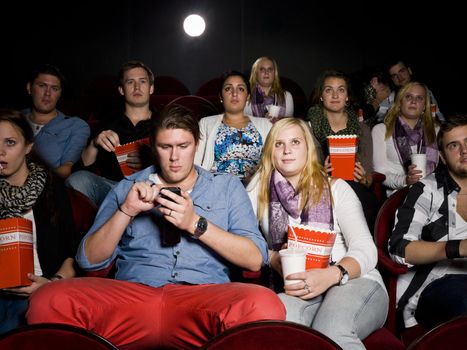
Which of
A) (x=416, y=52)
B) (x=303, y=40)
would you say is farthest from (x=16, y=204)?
(x=416, y=52)

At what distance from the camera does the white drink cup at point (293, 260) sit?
4.56 ft

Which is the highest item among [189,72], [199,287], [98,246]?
[189,72]

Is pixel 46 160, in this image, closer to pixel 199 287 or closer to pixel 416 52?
pixel 199 287

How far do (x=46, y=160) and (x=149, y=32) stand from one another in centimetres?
298

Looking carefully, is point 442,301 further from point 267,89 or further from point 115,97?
point 115,97

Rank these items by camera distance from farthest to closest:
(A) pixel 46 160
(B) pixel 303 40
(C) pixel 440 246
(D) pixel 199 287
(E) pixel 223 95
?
(B) pixel 303 40 → (E) pixel 223 95 → (A) pixel 46 160 → (C) pixel 440 246 → (D) pixel 199 287

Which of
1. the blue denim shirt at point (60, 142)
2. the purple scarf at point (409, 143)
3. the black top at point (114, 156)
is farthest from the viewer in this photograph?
the purple scarf at point (409, 143)

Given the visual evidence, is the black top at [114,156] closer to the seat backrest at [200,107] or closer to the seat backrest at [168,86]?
the seat backrest at [200,107]

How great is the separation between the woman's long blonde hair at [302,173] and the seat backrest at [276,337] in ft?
2.54

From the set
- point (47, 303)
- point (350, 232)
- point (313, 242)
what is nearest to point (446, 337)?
point (313, 242)

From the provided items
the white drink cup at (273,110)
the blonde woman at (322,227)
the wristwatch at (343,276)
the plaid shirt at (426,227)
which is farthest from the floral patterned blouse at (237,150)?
the wristwatch at (343,276)

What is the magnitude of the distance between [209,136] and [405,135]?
3.57ft

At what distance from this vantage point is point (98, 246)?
1528 mm

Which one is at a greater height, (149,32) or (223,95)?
(149,32)
